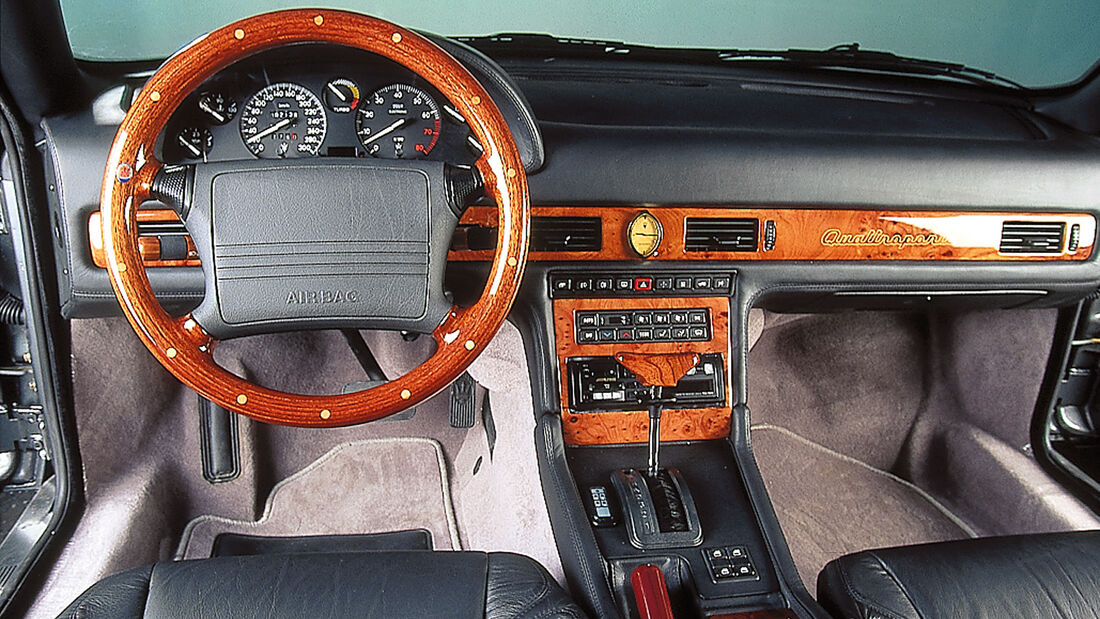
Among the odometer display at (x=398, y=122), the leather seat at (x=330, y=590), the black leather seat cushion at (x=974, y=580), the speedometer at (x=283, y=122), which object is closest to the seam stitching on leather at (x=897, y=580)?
the black leather seat cushion at (x=974, y=580)

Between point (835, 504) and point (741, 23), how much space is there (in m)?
1.24

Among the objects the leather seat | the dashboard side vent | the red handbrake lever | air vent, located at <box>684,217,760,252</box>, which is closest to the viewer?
the leather seat

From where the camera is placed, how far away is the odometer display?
1344 mm

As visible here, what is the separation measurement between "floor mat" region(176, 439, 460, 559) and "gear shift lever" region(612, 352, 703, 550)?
0.70 metres

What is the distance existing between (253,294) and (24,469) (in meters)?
1.19

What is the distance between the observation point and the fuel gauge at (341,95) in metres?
1.35

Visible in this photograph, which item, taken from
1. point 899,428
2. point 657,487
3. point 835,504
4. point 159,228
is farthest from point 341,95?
point 899,428

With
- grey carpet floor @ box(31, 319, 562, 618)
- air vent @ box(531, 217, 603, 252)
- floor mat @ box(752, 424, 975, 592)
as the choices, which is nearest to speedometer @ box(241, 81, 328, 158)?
air vent @ box(531, 217, 603, 252)

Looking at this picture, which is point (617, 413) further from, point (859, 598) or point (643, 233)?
point (859, 598)

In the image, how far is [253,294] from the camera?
1134 millimetres

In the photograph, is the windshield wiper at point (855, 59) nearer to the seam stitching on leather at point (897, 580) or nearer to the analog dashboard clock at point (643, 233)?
the analog dashboard clock at point (643, 233)

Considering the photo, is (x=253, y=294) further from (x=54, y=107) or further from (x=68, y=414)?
(x=68, y=414)

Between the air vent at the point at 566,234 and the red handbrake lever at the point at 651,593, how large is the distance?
1.90 ft

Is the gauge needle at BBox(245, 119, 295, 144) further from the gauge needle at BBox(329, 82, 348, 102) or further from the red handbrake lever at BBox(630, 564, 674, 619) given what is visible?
the red handbrake lever at BBox(630, 564, 674, 619)
